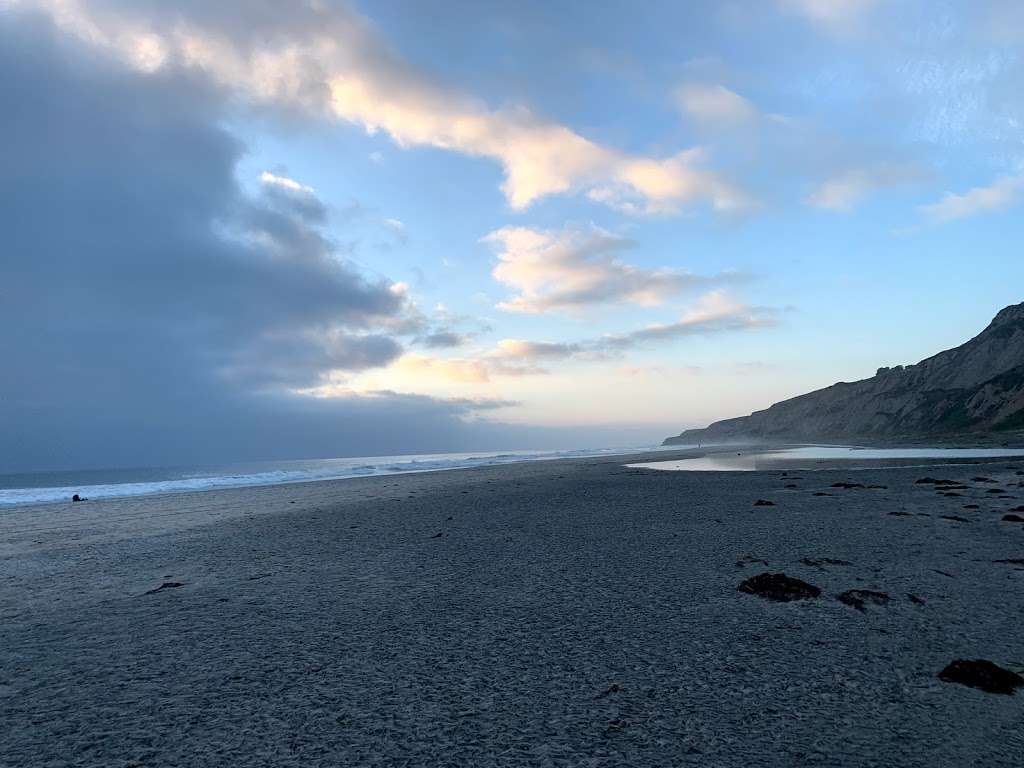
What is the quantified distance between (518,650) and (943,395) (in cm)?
14586

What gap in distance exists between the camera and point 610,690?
202 inches

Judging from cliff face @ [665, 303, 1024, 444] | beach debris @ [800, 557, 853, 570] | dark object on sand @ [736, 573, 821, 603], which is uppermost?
cliff face @ [665, 303, 1024, 444]

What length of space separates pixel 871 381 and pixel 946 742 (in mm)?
187499

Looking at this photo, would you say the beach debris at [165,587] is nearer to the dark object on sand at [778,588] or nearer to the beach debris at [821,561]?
the dark object on sand at [778,588]

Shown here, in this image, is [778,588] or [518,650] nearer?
[518,650]

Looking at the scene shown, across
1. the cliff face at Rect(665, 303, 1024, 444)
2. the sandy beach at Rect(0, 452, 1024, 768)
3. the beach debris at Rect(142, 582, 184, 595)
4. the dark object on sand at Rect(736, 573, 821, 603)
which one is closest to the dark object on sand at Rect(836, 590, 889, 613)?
the sandy beach at Rect(0, 452, 1024, 768)

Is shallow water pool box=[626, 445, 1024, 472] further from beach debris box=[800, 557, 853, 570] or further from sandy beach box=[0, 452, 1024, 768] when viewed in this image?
beach debris box=[800, 557, 853, 570]

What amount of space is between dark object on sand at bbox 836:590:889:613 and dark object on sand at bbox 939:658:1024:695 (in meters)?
1.97

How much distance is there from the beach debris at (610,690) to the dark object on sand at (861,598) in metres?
4.32

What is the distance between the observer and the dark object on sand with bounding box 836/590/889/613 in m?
7.67

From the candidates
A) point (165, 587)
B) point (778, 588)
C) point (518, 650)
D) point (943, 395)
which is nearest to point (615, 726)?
point (518, 650)

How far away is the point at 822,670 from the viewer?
219 inches

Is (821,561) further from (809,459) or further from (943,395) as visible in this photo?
(943,395)

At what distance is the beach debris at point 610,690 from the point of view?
5023 mm
